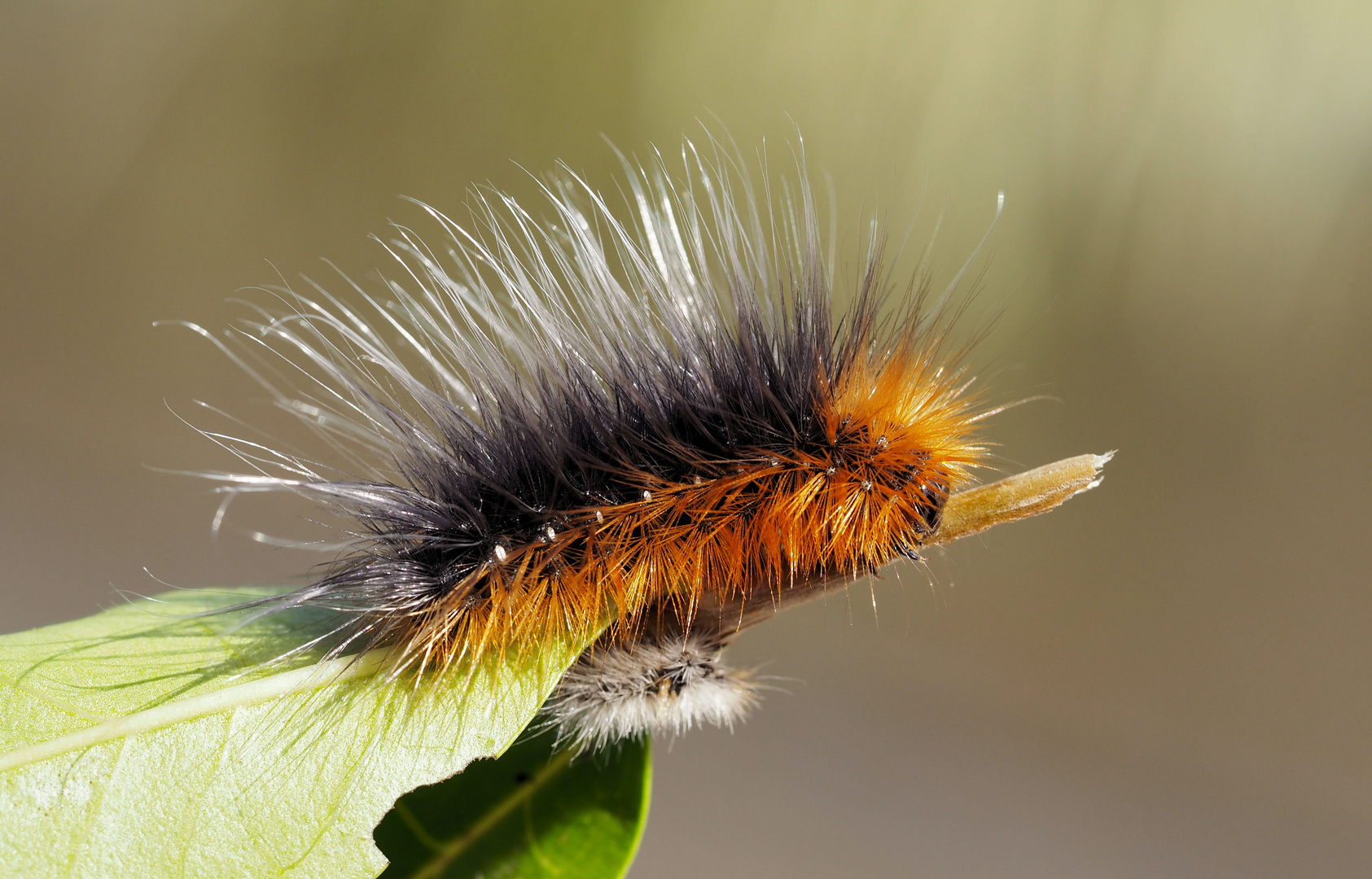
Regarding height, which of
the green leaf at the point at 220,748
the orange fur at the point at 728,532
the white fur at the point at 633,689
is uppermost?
the orange fur at the point at 728,532

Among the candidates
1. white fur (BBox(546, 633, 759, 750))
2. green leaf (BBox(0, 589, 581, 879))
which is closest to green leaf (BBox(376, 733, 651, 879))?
white fur (BBox(546, 633, 759, 750))

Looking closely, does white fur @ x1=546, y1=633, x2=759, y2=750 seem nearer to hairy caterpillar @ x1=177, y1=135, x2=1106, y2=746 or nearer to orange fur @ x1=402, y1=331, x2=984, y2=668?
hairy caterpillar @ x1=177, y1=135, x2=1106, y2=746

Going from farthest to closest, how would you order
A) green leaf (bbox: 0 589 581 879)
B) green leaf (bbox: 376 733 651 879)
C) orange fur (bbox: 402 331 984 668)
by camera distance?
green leaf (bbox: 376 733 651 879) < orange fur (bbox: 402 331 984 668) < green leaf (bbox: 0 589 581 879)

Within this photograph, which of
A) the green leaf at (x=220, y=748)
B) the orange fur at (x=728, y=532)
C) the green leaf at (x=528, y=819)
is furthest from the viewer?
the green leaf at (x=528, y=819)

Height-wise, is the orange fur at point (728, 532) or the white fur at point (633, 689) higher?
the orange fur at point (728, 532)

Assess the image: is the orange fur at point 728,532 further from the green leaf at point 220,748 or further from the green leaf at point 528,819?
the green leaf at point 528,819

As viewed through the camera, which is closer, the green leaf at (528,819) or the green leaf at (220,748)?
the green leaf at (220,748)

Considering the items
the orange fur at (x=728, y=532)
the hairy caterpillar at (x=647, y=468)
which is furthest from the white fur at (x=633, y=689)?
the orange fur at (x=728, y=532)
